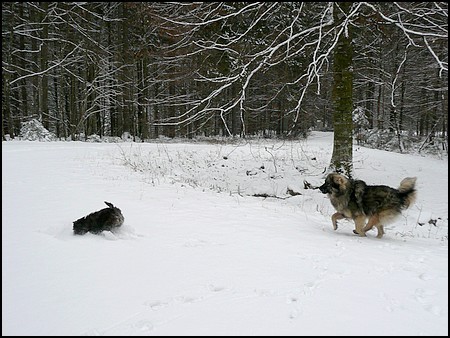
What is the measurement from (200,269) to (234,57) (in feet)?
24.7

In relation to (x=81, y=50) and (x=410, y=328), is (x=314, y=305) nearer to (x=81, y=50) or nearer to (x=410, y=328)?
(x=410, y=328)

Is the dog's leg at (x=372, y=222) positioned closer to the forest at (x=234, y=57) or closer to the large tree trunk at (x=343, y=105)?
the forest at (x=234, y=57)

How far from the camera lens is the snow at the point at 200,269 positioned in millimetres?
2676

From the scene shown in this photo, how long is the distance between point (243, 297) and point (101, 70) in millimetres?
23525

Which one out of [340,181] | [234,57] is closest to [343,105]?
[234,57]

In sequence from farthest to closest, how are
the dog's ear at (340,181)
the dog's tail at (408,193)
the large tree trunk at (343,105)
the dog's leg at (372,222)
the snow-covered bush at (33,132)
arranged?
the snow-covered bush at (33,132) < the large tree trunk at (343,105) < the dog's ear at (340,181) < the dog's leg at (372,222) < the dog's tail at (408,193)

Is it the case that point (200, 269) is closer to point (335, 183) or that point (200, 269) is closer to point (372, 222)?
point (335, 183)

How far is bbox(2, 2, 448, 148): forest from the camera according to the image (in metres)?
8.23

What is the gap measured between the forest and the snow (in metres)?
2.87

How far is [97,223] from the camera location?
182 inches

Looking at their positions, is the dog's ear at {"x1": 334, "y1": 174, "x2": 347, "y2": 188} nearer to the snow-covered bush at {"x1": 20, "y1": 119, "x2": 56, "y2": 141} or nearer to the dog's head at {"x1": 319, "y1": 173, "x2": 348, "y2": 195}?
the dog's head at {"x1": 319, "y1": 173, "x2": 348, "y2": 195}

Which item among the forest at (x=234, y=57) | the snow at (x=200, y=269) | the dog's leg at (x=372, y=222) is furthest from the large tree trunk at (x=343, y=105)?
the dog's leg at (x=372, y=222)

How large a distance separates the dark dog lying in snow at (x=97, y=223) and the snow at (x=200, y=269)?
0.17 metres

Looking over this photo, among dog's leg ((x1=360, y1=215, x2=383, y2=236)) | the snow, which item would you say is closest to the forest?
the snow
